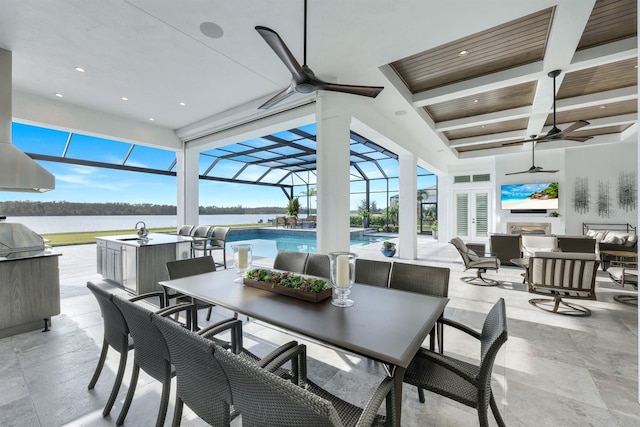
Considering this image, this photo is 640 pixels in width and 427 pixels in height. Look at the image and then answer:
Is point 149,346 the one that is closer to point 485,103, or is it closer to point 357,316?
point 357,316

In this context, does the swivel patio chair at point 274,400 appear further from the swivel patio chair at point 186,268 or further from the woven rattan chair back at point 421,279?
the swivel patio chair at point 186,268

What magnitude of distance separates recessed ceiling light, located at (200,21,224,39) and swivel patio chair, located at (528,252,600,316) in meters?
4.59

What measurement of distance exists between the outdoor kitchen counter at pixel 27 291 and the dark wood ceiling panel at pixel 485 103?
249 inches

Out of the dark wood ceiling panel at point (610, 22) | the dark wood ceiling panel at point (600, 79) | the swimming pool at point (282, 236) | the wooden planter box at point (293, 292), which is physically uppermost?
the dark wood ceiling panel at point (600, 79)

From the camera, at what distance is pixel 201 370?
113 cm

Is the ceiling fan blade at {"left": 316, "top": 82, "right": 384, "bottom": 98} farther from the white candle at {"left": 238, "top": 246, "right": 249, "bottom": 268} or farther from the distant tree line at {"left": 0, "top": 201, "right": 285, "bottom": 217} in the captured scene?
the distant tree line at {"left": 0, "top": 201, "right": 285, "bottom": 217}

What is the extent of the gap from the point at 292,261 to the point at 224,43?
2638mm

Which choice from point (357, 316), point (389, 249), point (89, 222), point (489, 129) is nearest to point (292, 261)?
point (357, 316)

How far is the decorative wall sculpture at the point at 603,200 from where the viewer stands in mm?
7410

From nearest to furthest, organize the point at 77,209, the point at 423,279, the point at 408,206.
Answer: the point at 423,279, the point at 408,206, the point at 77,209

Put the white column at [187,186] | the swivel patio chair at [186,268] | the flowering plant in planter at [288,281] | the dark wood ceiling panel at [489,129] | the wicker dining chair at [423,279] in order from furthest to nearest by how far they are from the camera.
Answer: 1. the white column at [187,186]
2. the dark wood ceiling panel at [489,129]
3. the swivel patio chair at [186,268]
4. the wicker dining chair at [423,279]
5. the flowering plant in planter at [288,281]

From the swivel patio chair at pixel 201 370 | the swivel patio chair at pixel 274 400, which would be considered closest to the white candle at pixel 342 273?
the swivel patio chair at pixel 201 370

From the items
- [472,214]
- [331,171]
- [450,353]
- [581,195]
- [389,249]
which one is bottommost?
[450,353]

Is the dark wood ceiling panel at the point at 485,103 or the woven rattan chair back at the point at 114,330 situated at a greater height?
the dark wood ceiling panel at the point at 485,103
